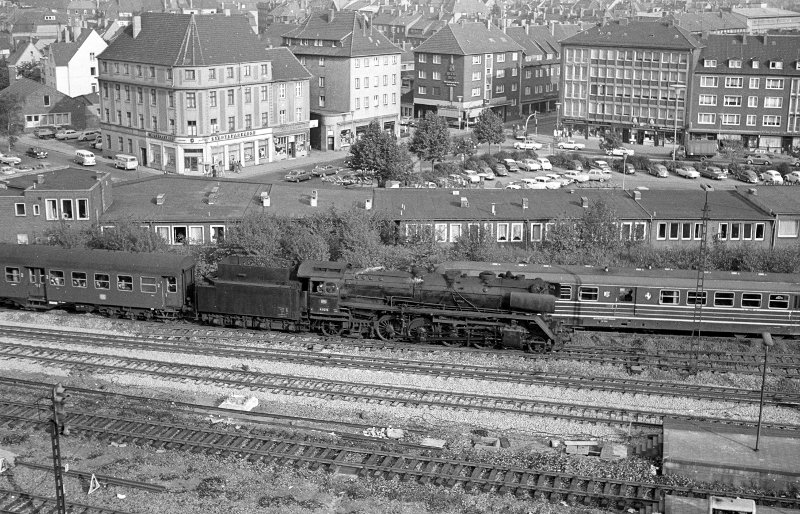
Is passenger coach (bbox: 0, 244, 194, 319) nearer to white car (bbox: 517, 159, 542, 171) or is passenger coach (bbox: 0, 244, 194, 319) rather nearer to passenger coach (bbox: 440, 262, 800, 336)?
passenger coach (bbox: 440, 262, 800, 336)

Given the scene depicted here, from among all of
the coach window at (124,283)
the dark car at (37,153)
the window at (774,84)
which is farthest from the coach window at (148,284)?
the window at (774,84)

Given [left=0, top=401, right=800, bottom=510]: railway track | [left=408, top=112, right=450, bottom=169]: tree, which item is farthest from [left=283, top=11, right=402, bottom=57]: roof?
[left=0, top=401, right=800, bottom=510]: railway track

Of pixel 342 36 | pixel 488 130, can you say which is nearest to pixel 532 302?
pixel 488 130

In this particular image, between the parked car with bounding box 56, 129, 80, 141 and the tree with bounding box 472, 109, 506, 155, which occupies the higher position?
the tree with bounding box 472, 109, 506, 155

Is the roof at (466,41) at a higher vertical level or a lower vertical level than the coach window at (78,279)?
higher

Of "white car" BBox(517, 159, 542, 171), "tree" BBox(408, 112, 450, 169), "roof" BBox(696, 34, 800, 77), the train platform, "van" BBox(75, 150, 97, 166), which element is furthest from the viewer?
"roof" BBox(696, 34, 800, 77)

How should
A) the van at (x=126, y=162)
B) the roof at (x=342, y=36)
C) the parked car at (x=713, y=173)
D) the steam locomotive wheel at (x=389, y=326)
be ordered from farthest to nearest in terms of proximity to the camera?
the roof at (x=342, y=36) < the parked car at (x=713, y=173) < the van at (x=126, y=162) < the steam locomotive wheel at (x=389, y=326)

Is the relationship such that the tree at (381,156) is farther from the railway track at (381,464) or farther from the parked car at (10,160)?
the railway track at (381,464)
